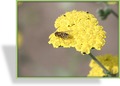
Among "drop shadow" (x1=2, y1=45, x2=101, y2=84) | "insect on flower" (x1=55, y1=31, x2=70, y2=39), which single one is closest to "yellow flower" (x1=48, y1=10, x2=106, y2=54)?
"insect on flower" (x1=55, y1=31, x2=70, y2=39)

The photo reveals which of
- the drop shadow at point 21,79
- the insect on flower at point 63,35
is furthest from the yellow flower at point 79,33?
the drop shadow at point 21,79

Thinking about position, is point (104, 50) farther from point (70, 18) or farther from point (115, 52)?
point (70, 18)

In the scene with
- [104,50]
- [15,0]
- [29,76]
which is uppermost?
[15,0]

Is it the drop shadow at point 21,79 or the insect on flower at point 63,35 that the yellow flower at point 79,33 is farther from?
the drop shadow at point 21,79

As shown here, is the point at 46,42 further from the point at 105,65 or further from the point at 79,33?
A: the point at 105,65

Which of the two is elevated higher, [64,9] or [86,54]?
[64,9]

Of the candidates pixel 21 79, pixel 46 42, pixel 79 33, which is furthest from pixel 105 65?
pixel 21 79

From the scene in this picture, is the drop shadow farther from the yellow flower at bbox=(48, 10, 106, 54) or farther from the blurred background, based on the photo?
the yellow flower at bbox=(48, 10, 106, 54)

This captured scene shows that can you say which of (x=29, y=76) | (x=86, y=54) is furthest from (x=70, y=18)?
(x=29, y=76)
